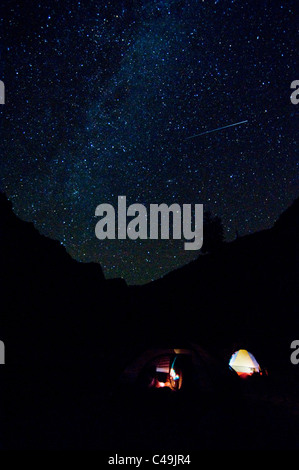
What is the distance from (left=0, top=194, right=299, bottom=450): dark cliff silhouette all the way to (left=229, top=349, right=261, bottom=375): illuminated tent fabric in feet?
2.09

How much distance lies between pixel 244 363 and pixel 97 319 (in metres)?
44.4

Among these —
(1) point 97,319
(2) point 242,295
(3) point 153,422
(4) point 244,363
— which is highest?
(2) point 242,295

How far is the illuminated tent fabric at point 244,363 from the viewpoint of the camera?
11.2 metres

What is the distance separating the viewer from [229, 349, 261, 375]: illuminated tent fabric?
36.9ft

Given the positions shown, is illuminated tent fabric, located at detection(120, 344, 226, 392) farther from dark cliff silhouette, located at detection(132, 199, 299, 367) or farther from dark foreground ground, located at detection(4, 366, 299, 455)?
dark cliff silhouette, located at detection(132, 199, 299, 367)

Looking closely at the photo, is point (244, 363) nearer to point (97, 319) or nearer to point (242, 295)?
point (242, 295)

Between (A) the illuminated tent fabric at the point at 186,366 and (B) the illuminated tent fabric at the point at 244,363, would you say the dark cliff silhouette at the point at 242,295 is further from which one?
(A) the illuminated tent fabric at the point at 186,366

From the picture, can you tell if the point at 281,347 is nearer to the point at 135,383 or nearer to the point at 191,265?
the point at 135,383

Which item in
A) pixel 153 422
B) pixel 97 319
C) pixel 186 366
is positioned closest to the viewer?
pixel 153 422

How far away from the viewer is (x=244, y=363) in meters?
11.5

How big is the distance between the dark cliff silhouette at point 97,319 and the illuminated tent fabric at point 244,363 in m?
0.64

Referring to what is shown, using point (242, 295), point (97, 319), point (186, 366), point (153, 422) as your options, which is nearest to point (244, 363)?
point (186, 366)

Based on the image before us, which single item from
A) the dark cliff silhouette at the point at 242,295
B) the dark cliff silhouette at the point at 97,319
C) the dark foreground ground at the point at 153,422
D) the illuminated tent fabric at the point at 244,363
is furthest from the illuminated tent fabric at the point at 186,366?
the dark cliff silhouette at the point at 242,295

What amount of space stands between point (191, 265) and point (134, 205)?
184 feet
